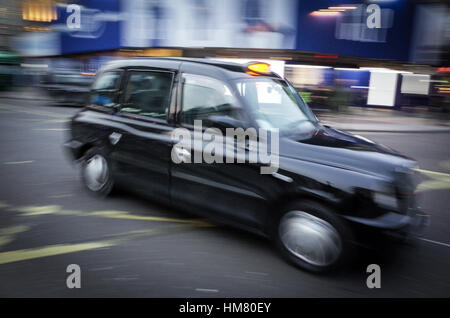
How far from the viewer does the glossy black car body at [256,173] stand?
126 inches

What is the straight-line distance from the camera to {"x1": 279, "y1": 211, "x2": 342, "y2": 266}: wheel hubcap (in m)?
3.30

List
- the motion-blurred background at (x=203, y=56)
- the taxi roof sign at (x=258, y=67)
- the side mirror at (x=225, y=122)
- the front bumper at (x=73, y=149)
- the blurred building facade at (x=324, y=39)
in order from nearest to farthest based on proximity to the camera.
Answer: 1. the motion-blurred background at (x=203, y=56)
2. the side mirror at (x=225, y=122)
3. the taxi roof sign at (x=258, y=67)
4. the front bumper at (x=73, y=149)
5. the blurred building facade at (x=324, y=39)

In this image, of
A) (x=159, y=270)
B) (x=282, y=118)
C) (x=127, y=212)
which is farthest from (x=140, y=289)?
(x=282, y=118)

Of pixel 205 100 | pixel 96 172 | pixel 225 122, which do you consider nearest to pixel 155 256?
pixel 225 122

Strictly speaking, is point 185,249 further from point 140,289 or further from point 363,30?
point 363,30

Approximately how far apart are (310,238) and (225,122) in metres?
1.26

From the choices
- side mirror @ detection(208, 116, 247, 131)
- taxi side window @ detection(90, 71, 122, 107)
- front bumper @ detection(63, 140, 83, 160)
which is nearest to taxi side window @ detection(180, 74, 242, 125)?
side mirror @ detection(208, 116, 247, 131)

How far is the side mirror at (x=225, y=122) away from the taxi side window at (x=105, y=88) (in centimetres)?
169

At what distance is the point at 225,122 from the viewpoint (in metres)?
3.73

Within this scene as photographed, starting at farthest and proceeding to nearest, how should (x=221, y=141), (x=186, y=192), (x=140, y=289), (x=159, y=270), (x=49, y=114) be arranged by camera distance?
(x=49, y=114) < (x=186, y=192) < (x=221, y=141) < (x=159, y=270) < (x=140, y=289)

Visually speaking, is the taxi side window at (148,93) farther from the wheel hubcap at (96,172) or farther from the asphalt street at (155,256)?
the asphalt street at (155,256)

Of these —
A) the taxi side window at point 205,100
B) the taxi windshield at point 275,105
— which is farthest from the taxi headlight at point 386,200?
the taxi side window at point 205,100
